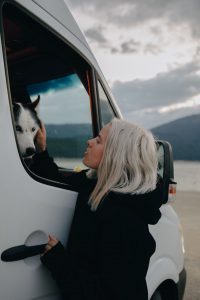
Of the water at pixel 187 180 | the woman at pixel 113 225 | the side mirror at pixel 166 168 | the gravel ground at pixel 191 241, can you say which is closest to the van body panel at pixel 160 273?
the side mirror at pixel 166 168

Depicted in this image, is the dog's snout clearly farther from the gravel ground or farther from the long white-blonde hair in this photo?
the gravel ground

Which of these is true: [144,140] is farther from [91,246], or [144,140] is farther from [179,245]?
[179,245]

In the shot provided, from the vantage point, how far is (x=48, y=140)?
2666 millimetres

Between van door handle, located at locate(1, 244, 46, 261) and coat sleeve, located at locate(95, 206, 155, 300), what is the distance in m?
0.26

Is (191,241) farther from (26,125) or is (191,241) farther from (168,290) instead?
(26,125)

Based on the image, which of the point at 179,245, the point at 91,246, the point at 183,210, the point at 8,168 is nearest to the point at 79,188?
the point at 91,246

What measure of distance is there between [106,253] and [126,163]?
44 centimetres

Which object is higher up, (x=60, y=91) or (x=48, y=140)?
(x=60, y=91)

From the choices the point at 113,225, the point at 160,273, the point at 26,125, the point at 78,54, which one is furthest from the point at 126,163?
the point at 160,273

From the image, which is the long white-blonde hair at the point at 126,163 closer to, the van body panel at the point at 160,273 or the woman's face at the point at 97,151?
the woman's face at the point at 97,151

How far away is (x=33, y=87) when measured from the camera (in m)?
2.96

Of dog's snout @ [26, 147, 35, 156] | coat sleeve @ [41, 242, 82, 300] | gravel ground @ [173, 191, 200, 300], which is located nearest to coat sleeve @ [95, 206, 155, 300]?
coat sleeve @ [41, 242, 82, 300]

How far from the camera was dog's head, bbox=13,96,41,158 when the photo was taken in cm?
215

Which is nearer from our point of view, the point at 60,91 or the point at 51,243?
the point at 51,243
